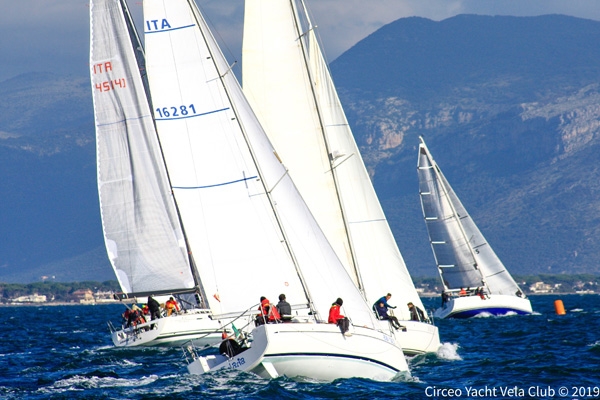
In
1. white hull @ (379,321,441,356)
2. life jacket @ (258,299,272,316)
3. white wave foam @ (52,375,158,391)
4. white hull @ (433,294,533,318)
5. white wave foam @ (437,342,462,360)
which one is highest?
life jacket @ (258,299,272,316)

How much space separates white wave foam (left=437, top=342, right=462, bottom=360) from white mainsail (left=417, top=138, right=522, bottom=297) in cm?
2427

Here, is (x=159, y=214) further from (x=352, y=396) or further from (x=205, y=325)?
(x=352, y=396)

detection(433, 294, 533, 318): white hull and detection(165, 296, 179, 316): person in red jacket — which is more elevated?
detection(165, 296, 179, 316): person in red jacket

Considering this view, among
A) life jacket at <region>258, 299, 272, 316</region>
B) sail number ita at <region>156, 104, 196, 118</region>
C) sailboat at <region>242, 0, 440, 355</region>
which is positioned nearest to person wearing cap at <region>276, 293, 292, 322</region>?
life jacket at <region>258, 299, 272, 316</region>

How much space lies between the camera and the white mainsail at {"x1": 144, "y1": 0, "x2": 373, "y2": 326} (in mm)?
23500

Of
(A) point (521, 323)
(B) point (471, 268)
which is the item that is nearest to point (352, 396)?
(A) point (521, 323)

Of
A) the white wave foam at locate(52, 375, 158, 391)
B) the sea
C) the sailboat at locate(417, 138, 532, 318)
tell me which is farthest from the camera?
the sailboat at locate(417, 138, 532, 318)

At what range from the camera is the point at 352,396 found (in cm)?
2077

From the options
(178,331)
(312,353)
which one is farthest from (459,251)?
(312,353)

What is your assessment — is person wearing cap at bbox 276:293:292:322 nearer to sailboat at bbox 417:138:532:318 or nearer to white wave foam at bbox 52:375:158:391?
white wave foam at bbox 52:375:158:391

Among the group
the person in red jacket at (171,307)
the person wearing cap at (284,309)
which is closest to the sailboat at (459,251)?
the person in red jacket at (171,307)

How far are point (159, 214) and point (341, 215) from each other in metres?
12.1

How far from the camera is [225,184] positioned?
2367 centimetres

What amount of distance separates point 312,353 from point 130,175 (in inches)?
783
